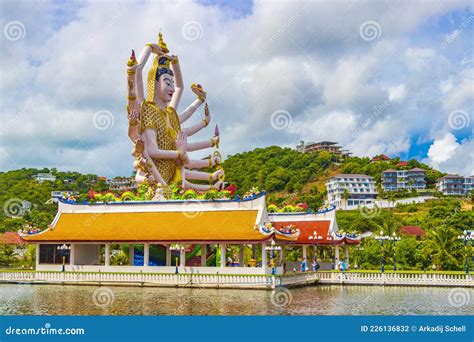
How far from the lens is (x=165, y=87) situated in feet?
142

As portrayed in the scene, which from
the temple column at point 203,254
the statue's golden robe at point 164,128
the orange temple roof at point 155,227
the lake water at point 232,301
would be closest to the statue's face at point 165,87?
the statue's golden robe at point 164,128

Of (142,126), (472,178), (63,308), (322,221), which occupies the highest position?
(472,178)

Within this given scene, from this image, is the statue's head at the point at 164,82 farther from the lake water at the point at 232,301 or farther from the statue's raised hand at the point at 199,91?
the lake water at the point at 232,301

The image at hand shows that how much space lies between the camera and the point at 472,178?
14838 cm

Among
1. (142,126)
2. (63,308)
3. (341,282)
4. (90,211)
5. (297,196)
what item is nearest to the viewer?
(63,308)

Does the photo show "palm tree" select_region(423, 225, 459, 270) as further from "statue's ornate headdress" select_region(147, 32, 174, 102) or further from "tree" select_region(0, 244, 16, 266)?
"tree" select_region(0, 244, 16, 266)

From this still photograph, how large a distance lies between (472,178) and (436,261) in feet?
378

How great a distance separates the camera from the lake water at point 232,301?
75.4 ft

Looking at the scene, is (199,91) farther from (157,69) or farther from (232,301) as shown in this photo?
(232,301)

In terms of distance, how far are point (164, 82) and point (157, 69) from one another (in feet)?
3.40

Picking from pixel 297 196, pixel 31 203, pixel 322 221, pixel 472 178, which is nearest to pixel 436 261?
pixel 322 221

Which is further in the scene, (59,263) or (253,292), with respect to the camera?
(59,263)

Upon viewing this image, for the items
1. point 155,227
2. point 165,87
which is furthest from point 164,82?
point 155,227

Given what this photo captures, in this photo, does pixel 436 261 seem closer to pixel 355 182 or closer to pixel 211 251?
pixel 211 251
